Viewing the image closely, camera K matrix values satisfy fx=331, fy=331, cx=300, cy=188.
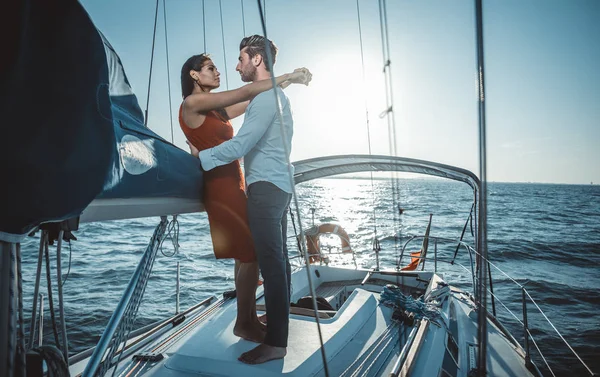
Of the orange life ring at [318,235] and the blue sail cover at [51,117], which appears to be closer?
the blue sail cover at [51,117]

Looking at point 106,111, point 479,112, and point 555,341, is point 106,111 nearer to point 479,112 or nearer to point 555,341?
point 479,112

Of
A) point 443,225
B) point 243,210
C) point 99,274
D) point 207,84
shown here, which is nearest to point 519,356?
point 243,210

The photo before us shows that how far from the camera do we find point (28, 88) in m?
0.76

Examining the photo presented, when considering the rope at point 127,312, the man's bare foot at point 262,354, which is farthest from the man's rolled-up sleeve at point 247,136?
the man's bare foot at point 262,354

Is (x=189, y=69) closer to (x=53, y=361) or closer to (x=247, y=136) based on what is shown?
(x=247, y=136)

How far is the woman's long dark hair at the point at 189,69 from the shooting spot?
2080 mm

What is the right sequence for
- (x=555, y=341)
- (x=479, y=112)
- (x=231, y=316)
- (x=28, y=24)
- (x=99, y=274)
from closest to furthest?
(x=28, y=24) → (x=479, y=112) → (x=231, y=316) → (x=555, y=341) → (x=99, y=274)

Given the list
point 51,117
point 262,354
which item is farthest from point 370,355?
point 51,117

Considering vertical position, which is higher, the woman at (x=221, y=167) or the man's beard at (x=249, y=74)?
the man's beard at (x=249, y=74)

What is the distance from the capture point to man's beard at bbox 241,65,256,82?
196 cm

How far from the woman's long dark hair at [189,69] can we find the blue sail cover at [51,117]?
1253 mm

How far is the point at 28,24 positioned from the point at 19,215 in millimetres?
447

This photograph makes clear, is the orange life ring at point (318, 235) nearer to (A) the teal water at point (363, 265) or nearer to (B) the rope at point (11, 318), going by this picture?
(A) the teal water at point (363, 265)

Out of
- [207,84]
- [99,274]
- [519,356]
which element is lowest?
[99,274]
